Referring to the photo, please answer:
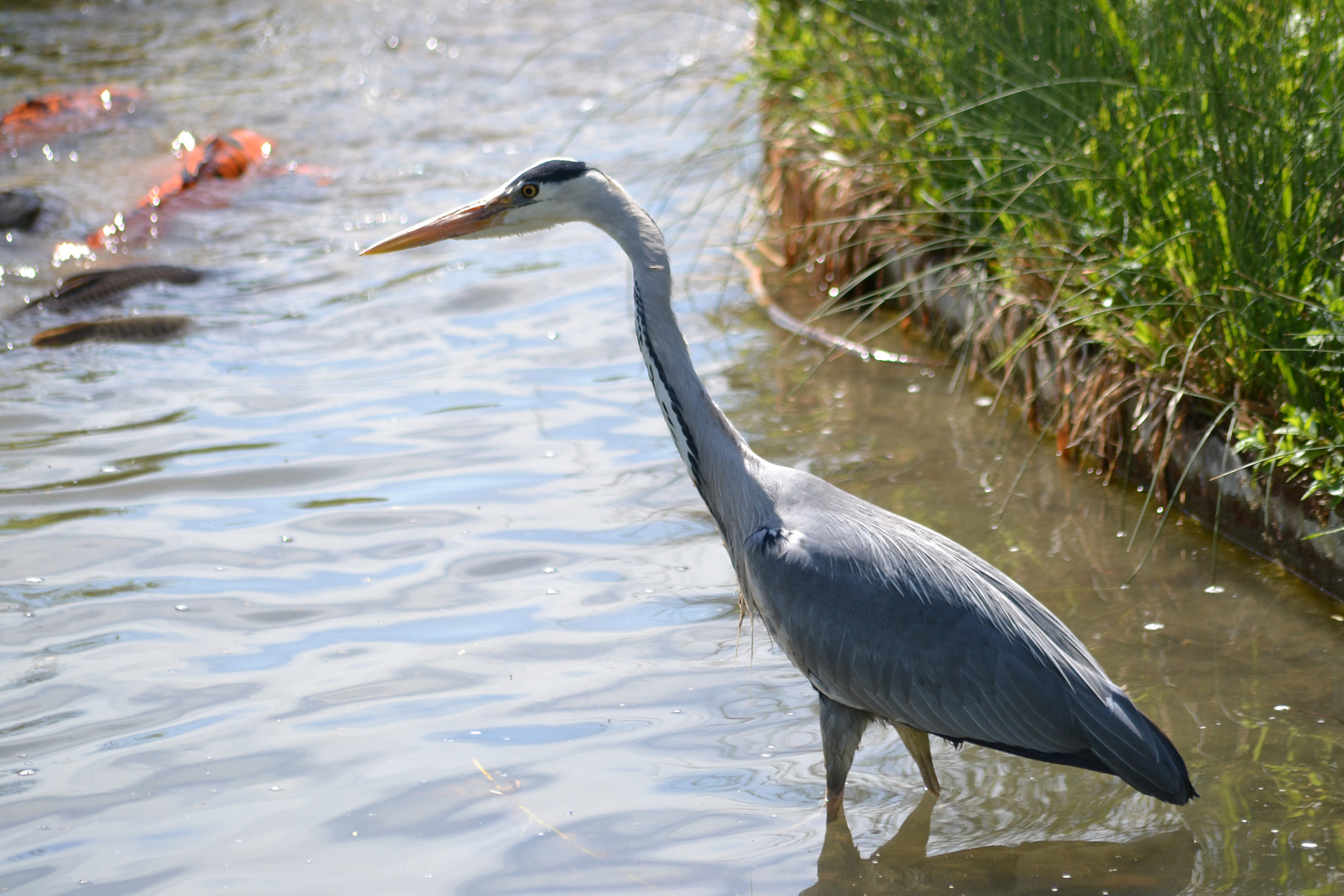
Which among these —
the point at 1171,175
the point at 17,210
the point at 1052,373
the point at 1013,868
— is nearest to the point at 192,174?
the point at 17,210

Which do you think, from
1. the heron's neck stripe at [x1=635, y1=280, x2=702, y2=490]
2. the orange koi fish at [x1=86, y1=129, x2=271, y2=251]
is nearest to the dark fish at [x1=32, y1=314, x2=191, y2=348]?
the orange koi fish at [x1=86, y1=129, x2=271, y2=251]

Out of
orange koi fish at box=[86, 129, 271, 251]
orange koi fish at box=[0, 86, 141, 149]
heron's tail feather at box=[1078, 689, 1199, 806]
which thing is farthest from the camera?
orange koi fish at box=[0, 86, 141, 149]

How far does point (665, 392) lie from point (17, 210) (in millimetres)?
6385

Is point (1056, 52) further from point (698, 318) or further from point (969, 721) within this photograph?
point (969, 721)

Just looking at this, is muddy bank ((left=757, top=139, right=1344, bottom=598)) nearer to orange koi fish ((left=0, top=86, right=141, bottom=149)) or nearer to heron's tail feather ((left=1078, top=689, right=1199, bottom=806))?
heron's tail feather ((left=1078, top=689, right=1199, bottom=806))

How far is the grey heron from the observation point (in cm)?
307

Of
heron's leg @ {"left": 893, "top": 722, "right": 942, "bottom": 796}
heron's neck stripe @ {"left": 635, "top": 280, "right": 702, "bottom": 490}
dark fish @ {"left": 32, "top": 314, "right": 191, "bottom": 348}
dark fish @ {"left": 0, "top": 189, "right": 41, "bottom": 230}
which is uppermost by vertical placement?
heron's neck stripe @ {"left": 635, "top": 280, "right": 702, "bottom": 490}

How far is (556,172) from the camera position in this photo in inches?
140

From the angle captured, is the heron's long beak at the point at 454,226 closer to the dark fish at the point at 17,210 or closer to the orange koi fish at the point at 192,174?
the orange koi fish at the point at 192,174

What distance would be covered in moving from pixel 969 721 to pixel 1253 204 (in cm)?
192

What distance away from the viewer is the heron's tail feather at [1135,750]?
9.62 feet

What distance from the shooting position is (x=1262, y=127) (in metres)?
3.96

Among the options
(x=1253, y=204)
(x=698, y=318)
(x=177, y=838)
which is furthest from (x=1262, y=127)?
(x=177, y=838)

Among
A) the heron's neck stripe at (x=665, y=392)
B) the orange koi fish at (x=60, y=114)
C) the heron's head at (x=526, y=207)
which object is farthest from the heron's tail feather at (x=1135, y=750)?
the orange koi fish at (x=60, y=114)
